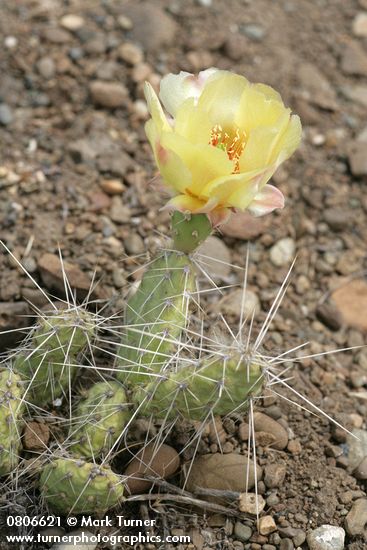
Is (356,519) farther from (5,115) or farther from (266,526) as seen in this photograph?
(5,115)

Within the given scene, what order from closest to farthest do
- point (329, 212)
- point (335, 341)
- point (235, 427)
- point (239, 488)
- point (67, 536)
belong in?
point (67, 536), point (239, 488), point (235, 427), point (335, 341), point (329, 212)

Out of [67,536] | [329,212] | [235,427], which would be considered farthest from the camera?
[329,212]

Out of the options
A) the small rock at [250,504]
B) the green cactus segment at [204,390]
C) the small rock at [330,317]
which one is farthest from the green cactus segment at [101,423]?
the small rock at [330,317]

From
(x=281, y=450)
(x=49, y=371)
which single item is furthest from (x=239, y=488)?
(x=49, y=371)

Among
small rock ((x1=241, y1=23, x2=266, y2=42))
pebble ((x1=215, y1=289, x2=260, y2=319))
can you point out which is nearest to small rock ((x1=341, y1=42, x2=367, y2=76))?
small rock ((x1=241, y1=23, x2=266, y2=42))

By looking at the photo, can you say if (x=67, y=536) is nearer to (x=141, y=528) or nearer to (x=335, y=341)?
(x=141, y=528)

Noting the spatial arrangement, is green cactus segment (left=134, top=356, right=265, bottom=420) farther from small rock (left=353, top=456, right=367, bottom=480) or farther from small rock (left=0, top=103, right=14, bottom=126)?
small rock (left=0, top=103, right=14, bottom=126)

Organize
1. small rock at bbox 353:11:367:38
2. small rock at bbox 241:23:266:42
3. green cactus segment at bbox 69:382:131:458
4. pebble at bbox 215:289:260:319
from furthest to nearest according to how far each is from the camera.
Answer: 1. small rock at bbox 353:11:367:38
2. small rock at bbox 241:23:266:42
3. pebble at bbox 215:289:260:319
4. green cactus segment at bbox 69:382:131:458

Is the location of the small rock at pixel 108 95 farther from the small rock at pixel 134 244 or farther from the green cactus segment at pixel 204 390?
the green cactus segment at pixel 204 390
